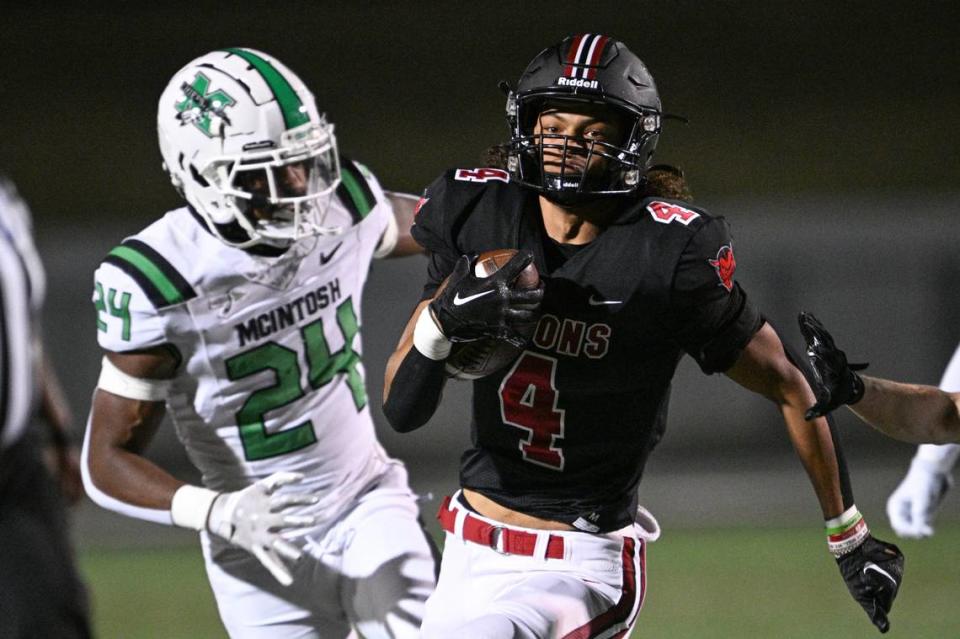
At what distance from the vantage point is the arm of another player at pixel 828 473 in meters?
2.91

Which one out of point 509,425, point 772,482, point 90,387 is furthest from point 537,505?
point 90,387

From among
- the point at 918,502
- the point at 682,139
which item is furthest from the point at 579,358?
the point at 682,139

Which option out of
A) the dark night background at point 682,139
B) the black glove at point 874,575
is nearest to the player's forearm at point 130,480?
the black glove at point 874,575

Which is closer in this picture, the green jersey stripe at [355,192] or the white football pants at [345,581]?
the white football pants at [345,581]

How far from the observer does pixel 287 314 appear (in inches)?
134

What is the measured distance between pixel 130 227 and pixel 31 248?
5.48m

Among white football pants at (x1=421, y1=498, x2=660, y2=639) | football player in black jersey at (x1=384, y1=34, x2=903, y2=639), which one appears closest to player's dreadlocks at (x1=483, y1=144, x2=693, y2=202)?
football player in black jersey at (x1=384, y1=34, x2=903, y2=639)

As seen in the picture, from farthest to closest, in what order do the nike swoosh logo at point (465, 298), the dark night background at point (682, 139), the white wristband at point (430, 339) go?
the dark night background at point (682, 139), the white wristband at point (430, 339), the nike swoosh logo at point (465, 298)

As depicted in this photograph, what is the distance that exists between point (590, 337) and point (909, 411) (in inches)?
35.3

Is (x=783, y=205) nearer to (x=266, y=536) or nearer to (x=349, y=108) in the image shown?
(x=349, y=108)

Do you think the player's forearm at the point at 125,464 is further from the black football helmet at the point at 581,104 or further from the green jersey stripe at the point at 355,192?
the black football helmet at the point at 581,104

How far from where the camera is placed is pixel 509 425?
296 centimetres

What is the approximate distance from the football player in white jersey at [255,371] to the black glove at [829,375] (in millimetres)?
1026

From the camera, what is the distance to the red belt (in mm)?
2896
